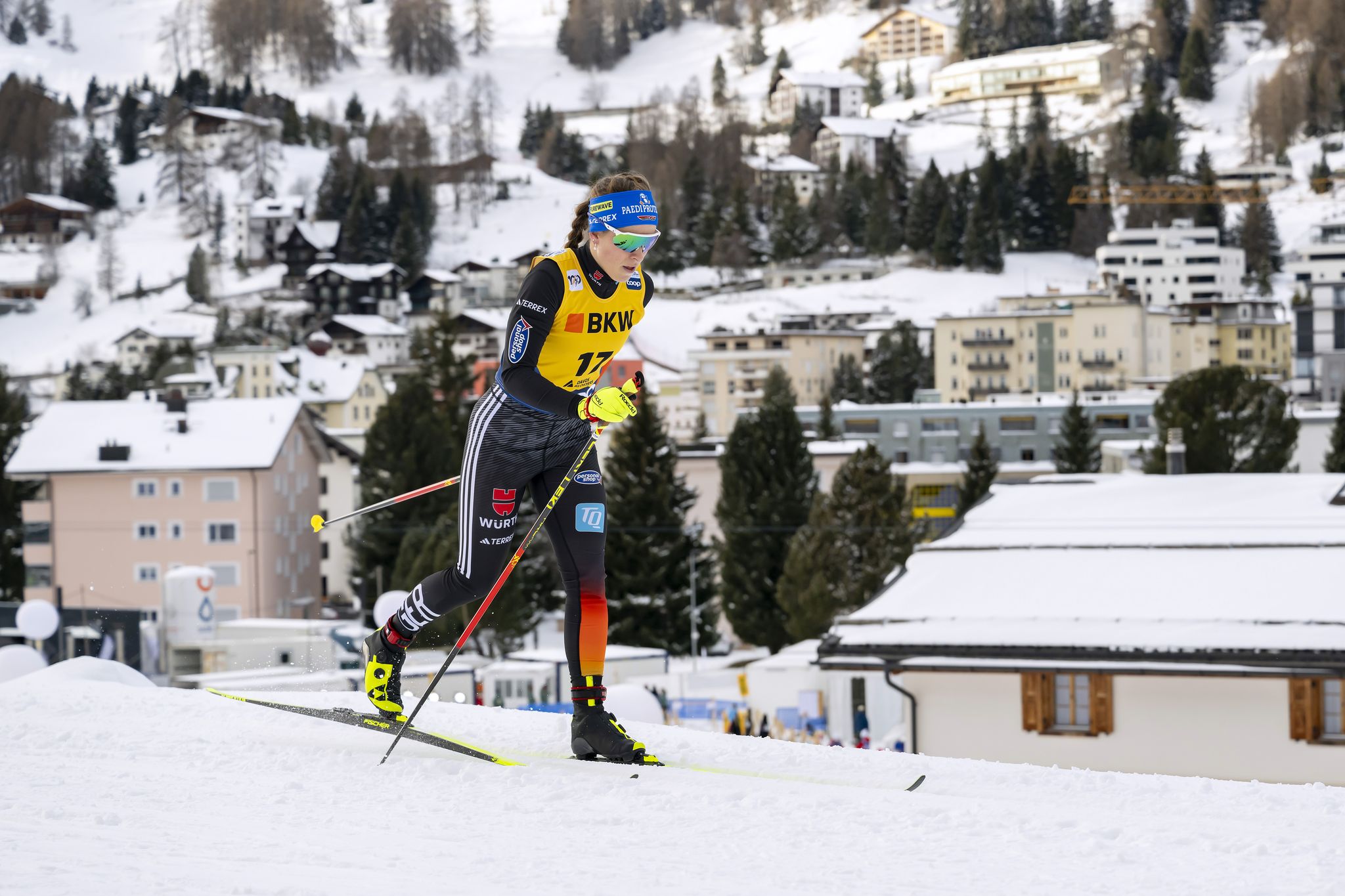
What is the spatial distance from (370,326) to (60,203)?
143 ft

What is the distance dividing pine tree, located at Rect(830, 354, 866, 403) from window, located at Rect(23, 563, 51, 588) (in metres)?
43.4

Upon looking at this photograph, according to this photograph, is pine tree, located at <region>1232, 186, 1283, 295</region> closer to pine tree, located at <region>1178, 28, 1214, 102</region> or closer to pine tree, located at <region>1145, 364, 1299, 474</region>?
pine tree, located at <region>1178, 28, 1214, 102</region>

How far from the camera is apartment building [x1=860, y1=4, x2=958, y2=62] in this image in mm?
176000

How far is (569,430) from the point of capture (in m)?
4.72

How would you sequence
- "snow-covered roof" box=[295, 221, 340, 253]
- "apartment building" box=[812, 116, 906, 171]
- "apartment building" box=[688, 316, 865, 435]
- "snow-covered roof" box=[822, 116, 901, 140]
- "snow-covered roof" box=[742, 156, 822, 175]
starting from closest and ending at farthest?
1. "apartment building" box=[688, 316, 865, 435]
2. "snow-covered roof" box=[295, 221, 340, 253]
3. "snow-covered roof" box=[742, 156, 822, 175]
4. "apartment building" box=[812, 116, 906, 171]
5. "snow-covered roof" box=[822, 116, 901, 140]

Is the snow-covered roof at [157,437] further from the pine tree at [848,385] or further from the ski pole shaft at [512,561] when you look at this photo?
the pine tree at [848,385]

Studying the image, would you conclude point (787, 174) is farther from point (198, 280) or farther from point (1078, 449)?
point (1078, 449)

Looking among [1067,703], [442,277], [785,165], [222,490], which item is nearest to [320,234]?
[442,277]

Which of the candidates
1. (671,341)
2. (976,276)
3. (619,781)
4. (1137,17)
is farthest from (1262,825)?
(1137,17)

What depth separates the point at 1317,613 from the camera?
11883 mm

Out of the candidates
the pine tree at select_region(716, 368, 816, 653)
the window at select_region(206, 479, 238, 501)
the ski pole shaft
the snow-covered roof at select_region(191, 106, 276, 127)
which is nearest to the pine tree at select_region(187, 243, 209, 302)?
the snow-covered roof at select_region(191, 106, 276, 127)

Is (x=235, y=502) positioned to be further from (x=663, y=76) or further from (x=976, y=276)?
(x=663, y=76)

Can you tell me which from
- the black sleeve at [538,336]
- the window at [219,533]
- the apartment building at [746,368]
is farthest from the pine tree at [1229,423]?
the apartment building at [746,368]

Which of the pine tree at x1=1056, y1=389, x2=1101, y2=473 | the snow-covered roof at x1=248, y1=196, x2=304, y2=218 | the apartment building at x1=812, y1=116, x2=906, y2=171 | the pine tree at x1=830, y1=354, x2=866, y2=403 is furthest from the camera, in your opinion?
the apartment building at x1=812, y1=116, x2=906, y2=171
